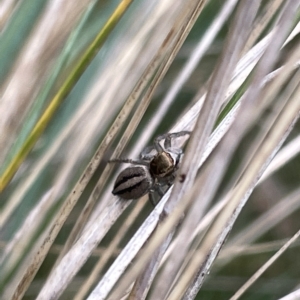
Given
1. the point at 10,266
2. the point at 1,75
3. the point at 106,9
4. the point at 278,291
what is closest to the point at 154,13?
the point at 106,9

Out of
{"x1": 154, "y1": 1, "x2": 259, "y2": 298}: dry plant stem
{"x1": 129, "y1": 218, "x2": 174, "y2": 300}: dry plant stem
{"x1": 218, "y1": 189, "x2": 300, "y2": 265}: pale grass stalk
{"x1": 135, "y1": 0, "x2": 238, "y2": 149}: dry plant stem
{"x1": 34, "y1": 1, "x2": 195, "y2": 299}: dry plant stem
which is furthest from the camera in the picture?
{"x1": 218, "y1": 189, "x2": 300, "y2": 265}: pale grass stalk

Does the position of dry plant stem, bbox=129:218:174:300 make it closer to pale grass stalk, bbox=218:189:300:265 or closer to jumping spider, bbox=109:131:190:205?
jumping spider, bbox=109:131:190:205

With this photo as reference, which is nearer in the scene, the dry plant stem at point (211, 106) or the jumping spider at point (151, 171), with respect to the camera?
the dry plant stem at point (211, 106)

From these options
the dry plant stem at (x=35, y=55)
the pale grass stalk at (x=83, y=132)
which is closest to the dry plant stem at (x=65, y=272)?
the pale grass stalk at (x=83, y=132)

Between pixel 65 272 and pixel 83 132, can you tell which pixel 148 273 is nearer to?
pixel 65 272

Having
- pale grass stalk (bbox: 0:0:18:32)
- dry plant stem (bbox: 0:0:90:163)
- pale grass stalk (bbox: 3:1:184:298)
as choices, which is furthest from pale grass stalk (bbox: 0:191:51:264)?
pale grass stalk (bbox: 0:0:18:32)

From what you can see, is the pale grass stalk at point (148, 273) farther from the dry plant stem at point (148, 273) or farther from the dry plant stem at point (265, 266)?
the dry plant stem at point (265, 266)
